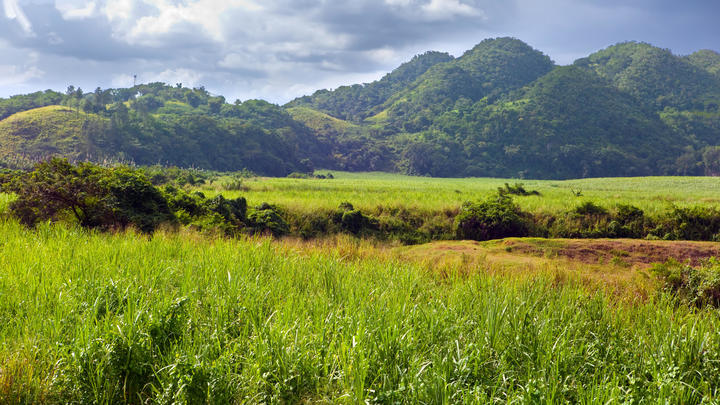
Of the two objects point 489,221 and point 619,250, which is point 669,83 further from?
point 619,250

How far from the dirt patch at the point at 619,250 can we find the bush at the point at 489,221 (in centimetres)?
415

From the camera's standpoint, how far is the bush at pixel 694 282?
32.4ft

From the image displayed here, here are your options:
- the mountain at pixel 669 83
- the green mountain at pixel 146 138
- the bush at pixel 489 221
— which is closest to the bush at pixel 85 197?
the bush at pixel 489 221

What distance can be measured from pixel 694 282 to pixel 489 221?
12275 millimetres

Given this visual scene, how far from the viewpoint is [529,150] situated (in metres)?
141

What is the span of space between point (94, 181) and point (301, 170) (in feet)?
351

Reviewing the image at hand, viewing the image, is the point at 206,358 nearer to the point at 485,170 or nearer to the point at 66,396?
the point at 66,396

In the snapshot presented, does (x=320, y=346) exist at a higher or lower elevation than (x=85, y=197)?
lower

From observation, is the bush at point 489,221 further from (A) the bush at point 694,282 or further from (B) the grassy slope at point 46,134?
(B) the grassy slope at point 46,134

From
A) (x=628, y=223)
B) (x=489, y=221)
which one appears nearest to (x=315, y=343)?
(x=489, y=221)

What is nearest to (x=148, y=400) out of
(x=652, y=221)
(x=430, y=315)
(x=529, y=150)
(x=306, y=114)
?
(x=430, y=315)

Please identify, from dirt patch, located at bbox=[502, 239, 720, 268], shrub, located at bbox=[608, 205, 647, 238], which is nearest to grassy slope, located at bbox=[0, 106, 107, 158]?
dirt patch, located at bbox=[502, 239, 720, 268]

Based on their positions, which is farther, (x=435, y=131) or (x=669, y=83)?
(x=669, y=83)

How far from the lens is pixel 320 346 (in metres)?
4.46
